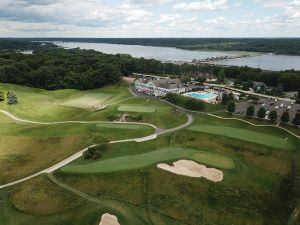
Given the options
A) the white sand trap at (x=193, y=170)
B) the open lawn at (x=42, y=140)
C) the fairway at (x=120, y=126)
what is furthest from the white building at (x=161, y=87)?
the white sand trap at (x=193, y=170)

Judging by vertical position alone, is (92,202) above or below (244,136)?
below

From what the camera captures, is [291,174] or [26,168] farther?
[26,168]

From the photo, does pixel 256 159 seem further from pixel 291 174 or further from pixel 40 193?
pixel 40 193

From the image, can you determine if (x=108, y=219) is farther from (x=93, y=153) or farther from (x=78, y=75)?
(x=78, y=75)

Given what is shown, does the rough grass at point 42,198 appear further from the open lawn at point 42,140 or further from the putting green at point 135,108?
the putting green at point 135,108

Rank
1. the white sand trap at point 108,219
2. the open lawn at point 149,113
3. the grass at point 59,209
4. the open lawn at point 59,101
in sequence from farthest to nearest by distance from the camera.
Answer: the open lawn at point 59,101 < the open lawn at point 149,113 < the grass at point 59,209 < the white sand trap at point 108,219

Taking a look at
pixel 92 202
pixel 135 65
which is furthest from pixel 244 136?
pixel 135 65

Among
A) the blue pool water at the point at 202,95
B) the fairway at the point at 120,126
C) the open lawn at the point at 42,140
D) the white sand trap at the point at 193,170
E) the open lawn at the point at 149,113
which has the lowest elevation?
the open lawn at the point at 42,140
